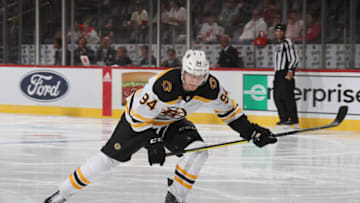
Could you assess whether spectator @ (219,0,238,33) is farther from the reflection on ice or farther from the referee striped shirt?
the reflection on ice

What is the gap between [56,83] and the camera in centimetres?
1158

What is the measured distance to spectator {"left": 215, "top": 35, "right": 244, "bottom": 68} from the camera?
1085cm

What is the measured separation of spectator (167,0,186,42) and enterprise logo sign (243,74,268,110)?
5.63ft

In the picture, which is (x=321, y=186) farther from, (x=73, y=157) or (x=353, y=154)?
(x=73, y=157)

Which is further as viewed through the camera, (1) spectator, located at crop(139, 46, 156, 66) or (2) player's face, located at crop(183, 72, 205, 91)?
(1) spectator, located at crop(139, 46, 156, 66)

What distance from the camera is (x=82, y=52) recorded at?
1232 centimetres

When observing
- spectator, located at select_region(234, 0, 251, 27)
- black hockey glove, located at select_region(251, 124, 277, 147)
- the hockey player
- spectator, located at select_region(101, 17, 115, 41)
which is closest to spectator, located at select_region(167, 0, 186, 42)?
spectator, located at select_region(234, 0, 251, 27)

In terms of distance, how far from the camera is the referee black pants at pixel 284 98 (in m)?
9.48

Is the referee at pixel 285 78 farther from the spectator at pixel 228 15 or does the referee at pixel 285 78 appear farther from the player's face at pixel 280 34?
the spectator at pixel 228 15

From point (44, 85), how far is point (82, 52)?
1055 millimetres

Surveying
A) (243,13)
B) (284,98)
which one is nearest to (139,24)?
(243,13)

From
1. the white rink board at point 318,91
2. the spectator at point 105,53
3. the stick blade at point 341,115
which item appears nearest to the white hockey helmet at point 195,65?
the stick blade at point 341,115

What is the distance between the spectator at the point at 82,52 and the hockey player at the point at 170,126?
7.88m

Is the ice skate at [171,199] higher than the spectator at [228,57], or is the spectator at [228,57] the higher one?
the spectator at [228,57]
